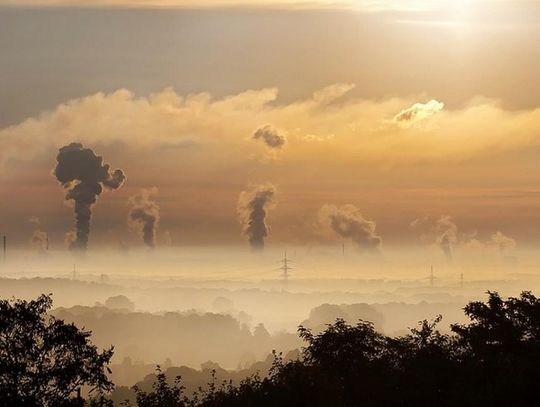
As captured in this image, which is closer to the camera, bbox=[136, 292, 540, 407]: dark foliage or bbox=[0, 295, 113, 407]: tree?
bbox=[0, 295, 113, 407]: tree

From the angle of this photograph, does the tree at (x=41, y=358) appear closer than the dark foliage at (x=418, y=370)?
Yes

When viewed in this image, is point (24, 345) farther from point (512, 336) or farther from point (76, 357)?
point (512, 336)

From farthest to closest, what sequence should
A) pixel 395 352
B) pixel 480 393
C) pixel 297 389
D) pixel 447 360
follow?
pixel 395 352
pixel 447 360
pixel 297 389
pixel 480 393

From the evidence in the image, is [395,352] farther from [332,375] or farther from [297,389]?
[297,389]

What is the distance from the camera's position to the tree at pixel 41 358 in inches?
2756

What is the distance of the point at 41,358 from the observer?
2822 inches

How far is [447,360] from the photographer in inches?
3378

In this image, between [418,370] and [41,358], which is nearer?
[41,358]

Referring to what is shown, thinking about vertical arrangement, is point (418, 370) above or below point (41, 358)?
below

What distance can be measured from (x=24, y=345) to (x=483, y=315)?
5697 cm

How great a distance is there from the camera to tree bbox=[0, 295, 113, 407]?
7000 cm

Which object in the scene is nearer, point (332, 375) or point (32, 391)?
point (32, 391)

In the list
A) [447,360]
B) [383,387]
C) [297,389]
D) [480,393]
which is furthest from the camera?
[447,360]


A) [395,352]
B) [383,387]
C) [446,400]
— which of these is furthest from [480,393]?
[395,352]
